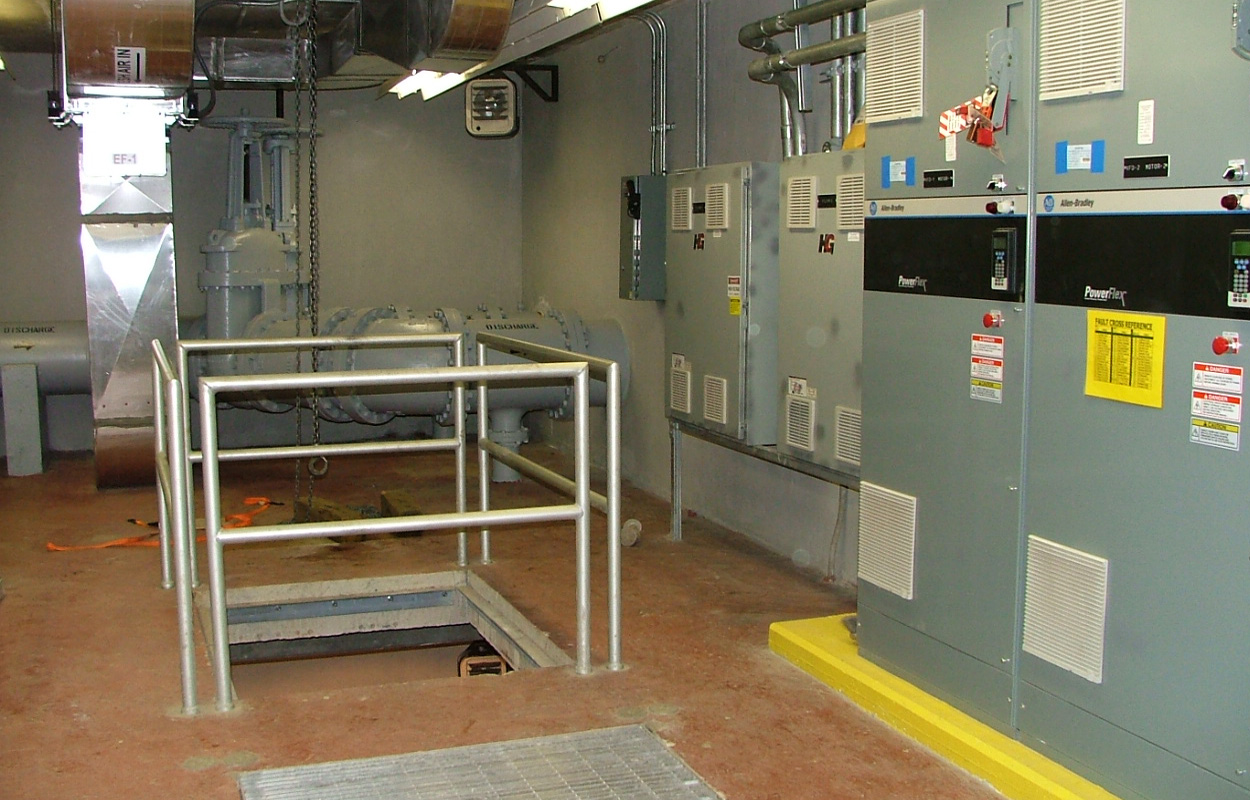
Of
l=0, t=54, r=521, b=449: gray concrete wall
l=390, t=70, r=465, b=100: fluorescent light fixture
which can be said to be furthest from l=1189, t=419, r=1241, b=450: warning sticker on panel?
l=0, t=54, r=521, b=449: gray concrete wall

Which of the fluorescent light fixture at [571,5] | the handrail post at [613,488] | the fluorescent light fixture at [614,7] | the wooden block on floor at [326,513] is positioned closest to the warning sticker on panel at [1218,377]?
the handrail post at [613,488]

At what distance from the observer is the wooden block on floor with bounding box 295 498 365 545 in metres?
5.58

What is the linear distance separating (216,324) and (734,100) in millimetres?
3582

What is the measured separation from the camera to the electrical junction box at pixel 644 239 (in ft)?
20.3

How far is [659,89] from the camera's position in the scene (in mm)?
6465

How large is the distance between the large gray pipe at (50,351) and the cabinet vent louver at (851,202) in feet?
15.8

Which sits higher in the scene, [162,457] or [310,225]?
[310,225]

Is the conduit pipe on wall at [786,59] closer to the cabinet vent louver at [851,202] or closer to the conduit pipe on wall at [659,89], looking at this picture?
the cabinet vent louver at [851,202]

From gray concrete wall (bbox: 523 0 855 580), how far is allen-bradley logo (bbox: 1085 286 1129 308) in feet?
7.41

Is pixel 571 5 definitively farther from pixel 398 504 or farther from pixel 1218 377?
pixel 1218 377

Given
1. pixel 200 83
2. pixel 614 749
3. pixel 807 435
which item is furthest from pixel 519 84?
pixel 614 749

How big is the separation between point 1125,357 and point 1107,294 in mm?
150

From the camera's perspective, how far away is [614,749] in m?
3.17

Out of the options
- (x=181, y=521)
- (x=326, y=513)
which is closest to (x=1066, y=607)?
(x=181, y=521)
